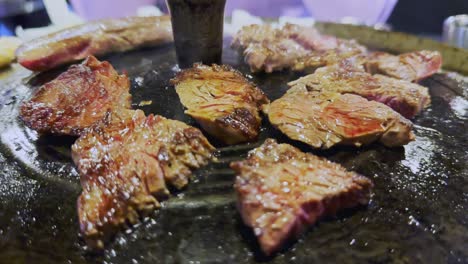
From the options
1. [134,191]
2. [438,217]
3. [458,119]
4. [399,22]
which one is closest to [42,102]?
[134,191]

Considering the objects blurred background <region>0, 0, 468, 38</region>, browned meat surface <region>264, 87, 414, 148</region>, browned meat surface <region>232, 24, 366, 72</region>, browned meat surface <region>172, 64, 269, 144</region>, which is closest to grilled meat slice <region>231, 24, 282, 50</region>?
browned meat surface <region>232, 24, 366, 72</region>

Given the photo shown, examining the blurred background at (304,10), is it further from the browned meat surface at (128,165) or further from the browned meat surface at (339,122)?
the browned meat surface at (339,122)

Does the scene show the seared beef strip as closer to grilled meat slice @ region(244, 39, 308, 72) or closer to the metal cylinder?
grilled meat slice @ region(244, 39, 308, 72)

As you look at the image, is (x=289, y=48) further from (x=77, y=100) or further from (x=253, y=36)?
(x=77, y=100)

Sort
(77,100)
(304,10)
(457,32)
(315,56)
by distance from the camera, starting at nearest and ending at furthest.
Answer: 1. (77,100)
2. (315,56)
3. (457,32)
4. (304,10)

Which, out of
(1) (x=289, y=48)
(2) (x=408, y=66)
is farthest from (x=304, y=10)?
(2) (x=408, y=66)

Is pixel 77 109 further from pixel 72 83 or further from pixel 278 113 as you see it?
pixel 278 113
